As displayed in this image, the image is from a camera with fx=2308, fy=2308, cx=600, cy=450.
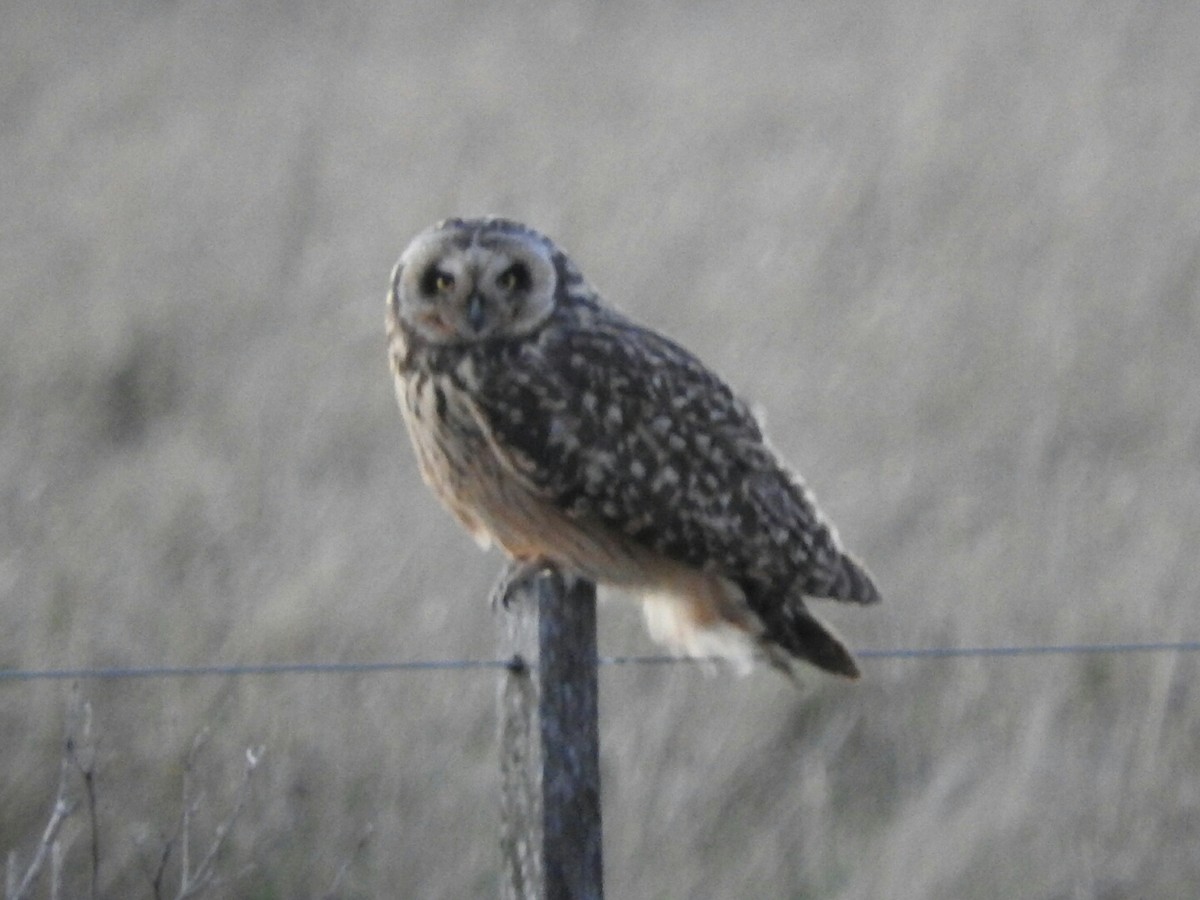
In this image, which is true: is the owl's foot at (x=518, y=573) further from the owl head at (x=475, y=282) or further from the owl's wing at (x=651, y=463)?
the owl head at (x=475, y=282)

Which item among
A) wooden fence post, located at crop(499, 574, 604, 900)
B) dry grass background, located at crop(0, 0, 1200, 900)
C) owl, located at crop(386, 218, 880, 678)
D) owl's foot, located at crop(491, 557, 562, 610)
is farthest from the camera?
dry grass background, located at crop(0, 0, 1200, 900)

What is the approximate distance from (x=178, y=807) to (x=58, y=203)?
158 inches

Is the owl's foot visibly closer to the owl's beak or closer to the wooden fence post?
the owl's beak

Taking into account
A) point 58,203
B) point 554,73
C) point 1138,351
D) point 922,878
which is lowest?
point 922,878

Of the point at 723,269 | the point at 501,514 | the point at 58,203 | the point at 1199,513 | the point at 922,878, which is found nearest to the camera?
the point at 501,514

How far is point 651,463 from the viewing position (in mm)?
4008

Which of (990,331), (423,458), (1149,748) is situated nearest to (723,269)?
(990,331)

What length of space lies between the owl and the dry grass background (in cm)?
122

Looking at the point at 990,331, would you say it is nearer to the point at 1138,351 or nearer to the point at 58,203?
the point at 1138,351

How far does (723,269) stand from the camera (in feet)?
26.2

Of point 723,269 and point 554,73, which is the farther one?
point 554,73

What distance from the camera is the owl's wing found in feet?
13.0

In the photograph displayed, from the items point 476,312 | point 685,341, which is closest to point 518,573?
point 476,312

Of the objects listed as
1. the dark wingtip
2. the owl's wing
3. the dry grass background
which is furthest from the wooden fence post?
the dry grass background
